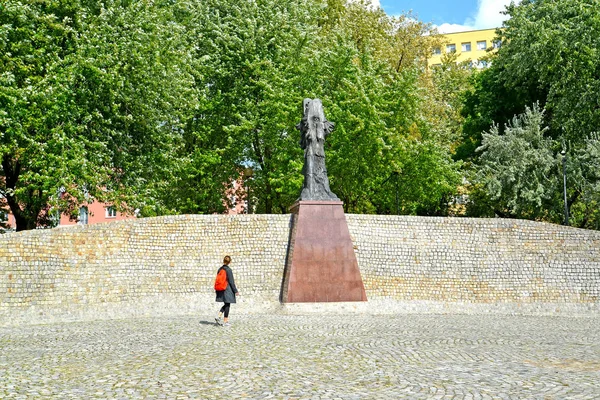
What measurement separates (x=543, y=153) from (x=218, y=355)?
2822 centimetres

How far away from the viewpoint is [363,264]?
21.3m

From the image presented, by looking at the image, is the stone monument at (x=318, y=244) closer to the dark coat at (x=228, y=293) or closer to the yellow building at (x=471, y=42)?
the dark coat at (x=228, y=293)

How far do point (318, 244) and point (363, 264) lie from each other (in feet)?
6.42

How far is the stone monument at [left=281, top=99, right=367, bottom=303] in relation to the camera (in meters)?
20.0

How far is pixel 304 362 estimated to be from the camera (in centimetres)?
985

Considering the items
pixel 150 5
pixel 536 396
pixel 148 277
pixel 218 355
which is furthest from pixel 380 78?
pixel 536 396

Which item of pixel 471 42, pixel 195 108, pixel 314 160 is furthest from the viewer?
pixel 471 42

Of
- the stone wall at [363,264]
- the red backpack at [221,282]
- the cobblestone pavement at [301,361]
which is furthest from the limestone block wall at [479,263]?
the red backpack at [221,282]

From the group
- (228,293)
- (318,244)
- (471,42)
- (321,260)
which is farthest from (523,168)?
(471,42)

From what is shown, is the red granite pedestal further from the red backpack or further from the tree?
the tree

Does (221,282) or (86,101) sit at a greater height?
(86,101)

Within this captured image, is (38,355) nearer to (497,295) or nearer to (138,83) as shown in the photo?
(497,295)

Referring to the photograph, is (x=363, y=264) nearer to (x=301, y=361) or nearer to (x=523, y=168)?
(x=301, y=361)

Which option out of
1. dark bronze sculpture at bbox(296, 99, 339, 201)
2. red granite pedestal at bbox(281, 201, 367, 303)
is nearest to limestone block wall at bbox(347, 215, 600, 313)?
red granite pedestal at bbox(281, 201, 367, 303)
